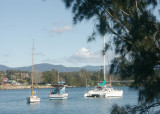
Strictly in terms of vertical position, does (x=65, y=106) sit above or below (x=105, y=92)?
below

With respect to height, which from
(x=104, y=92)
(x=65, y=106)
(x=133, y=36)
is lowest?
A: (x=65, y=106)

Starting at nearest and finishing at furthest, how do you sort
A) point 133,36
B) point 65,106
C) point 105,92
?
point 133,36 < point 65,106 < point 105,92

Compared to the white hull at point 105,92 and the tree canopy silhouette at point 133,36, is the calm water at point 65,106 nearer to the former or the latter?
the white hull at point 105,92

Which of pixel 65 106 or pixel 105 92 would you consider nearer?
pixel 65 106

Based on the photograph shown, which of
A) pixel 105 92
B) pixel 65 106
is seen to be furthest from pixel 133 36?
pixel 105 92

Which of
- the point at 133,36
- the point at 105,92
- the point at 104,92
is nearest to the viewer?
the point at 133,36

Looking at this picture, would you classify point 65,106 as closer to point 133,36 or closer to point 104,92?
point 104,92

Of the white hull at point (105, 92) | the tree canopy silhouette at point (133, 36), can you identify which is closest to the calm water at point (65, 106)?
the white hull at point (105, 92)

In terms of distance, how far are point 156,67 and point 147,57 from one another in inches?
12.3

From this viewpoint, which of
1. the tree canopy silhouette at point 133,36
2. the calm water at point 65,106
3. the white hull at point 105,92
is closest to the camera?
the tree canopy silhouette at point 133,36

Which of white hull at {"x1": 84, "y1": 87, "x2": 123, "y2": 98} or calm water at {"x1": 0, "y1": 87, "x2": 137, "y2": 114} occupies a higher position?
white hull at {"x1": 84, "y1": 87, "x2": 123, "y2": 98}

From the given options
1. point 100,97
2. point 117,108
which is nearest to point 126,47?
point 117,108

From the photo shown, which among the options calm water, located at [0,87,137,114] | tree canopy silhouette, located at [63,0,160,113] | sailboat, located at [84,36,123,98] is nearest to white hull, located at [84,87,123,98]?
sailboat, located at [84,36,123,98]

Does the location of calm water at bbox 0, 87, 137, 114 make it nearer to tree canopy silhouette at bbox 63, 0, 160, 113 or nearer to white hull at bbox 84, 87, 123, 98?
white hull at bbox 84, 87, 123, 98
